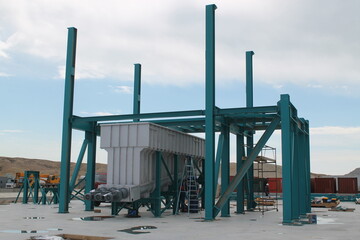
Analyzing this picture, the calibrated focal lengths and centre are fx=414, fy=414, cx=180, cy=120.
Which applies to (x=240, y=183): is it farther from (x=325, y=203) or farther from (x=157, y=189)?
(x=325, y=203)

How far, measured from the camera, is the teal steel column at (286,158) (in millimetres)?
18891

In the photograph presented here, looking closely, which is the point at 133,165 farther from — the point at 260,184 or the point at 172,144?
the point at 260,184

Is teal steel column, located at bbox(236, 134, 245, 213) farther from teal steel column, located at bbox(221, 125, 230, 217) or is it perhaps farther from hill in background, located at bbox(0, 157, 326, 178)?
hill in background, located at bbox(0, 157, 326, 178)

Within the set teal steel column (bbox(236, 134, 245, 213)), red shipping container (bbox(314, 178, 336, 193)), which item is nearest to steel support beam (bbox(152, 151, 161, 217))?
teal steel column (bbox(236, 134, 245, 213))

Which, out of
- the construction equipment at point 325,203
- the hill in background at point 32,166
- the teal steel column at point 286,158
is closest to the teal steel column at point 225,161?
the teal steel column at point 286,158

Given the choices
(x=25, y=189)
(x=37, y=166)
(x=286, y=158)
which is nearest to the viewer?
(x=286, y=158)

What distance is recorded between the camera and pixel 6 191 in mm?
57938

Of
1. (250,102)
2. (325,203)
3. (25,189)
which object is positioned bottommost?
(325,203)

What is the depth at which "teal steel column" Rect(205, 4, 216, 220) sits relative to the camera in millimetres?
20406

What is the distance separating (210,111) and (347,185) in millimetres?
33241

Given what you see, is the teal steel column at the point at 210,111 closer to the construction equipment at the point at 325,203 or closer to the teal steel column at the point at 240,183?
the teal steel column at the point at 240,183

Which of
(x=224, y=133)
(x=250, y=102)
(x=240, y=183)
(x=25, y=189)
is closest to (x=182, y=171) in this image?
(x=240, y=183)

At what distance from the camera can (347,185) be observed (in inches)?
1882

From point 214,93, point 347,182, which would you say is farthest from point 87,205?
point 347,182
